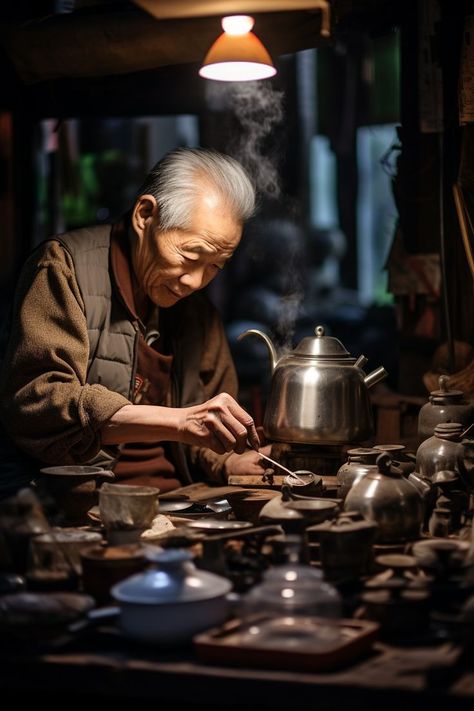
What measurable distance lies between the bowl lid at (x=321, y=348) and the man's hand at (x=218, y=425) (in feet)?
1.26

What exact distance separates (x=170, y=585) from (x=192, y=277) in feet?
7.21

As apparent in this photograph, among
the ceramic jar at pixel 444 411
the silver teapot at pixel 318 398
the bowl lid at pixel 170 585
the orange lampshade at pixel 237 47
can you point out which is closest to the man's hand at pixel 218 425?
the silver teapot at pixel 318 398

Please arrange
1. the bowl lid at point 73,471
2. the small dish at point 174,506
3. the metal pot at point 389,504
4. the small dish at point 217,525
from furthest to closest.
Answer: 1. the small dish at point 174,506
2. the bowl lid at point 73,471
3. the small dish at point 217,525
4. the metal pot at point 389,504

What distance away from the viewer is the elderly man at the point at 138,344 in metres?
3.89

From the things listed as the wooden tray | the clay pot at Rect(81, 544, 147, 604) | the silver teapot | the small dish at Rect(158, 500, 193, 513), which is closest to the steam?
the silver teapot

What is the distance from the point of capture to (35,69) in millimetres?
5117

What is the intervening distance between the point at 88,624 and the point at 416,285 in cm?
335

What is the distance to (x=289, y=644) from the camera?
7.35 feet

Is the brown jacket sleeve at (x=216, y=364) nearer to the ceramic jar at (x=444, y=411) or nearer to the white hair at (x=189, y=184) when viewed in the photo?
the white hair at (x=189, y=184)

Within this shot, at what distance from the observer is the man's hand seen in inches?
148

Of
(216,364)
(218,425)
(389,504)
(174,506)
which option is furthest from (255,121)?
(389,504)

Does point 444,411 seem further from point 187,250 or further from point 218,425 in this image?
point 187,250

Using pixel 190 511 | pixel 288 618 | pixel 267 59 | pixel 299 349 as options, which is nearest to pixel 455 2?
pixel 267 59

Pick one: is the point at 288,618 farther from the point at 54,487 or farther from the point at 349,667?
the point at 54,487
